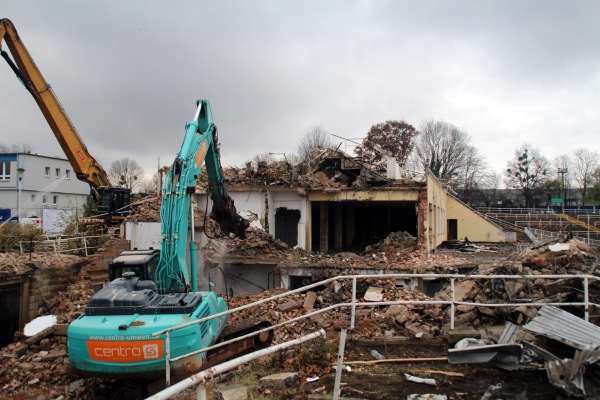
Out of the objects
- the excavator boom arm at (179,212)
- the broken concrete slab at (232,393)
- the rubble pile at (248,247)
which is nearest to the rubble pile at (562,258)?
the excavator boom arm at (179,212)

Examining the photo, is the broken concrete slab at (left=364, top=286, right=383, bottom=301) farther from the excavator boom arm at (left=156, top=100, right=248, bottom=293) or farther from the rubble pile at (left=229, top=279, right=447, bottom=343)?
the excavator boom arm at (left=156, top=100, right=248, bottom=293)

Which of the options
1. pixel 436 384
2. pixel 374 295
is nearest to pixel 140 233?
pixel 374 295

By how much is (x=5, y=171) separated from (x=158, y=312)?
136 ft

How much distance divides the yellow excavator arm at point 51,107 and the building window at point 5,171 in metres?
25.5

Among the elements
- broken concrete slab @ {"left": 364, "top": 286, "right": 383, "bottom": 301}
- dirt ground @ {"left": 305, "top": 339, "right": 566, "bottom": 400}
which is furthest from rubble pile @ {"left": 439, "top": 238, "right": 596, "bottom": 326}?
broken concrete slab @ {"left": 364, "top": 286, "right": 383, "bottom": 301}

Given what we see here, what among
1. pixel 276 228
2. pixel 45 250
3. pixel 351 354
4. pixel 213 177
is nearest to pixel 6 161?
pixel 45 250

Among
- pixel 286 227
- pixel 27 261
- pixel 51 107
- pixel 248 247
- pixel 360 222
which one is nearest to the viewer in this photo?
pixel 27 261

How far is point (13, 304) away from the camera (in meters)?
14.4

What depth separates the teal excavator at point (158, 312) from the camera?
642cm

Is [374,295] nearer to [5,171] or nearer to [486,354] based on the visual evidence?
[486,354]

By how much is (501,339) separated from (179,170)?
6356mm

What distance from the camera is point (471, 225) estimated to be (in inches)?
1559

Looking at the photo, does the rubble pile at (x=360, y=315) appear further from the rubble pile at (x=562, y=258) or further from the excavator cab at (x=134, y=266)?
the excavator cab at (x=134, y=266)

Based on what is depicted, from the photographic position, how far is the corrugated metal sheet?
4.75 meters
